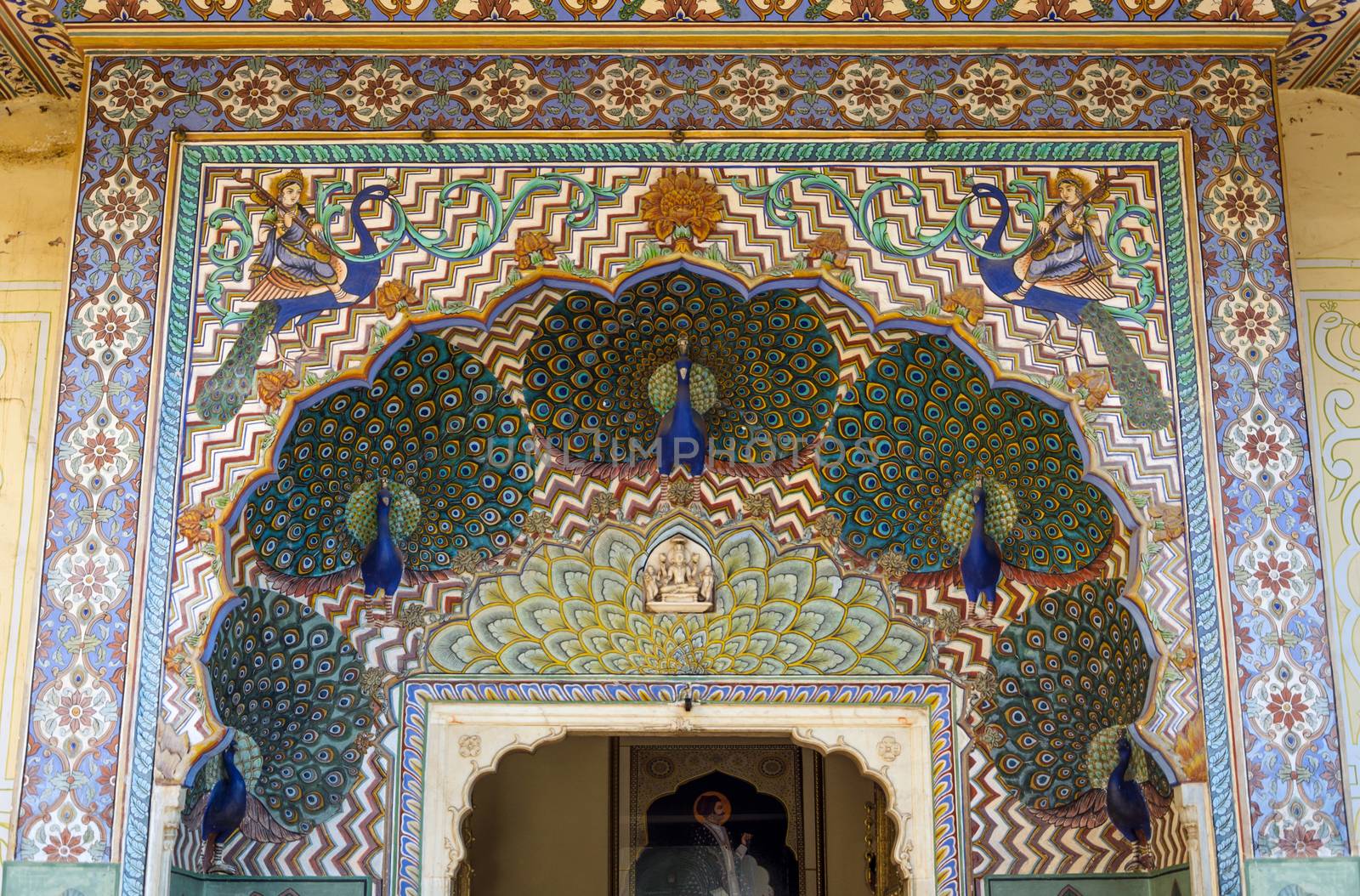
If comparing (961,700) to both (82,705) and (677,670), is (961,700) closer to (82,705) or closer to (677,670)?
(677,670)

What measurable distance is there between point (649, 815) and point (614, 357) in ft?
9.24

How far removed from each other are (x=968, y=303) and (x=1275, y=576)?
1272mm

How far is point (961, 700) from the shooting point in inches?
223

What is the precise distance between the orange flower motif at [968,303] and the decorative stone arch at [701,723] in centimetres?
147

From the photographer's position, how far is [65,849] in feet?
14.5

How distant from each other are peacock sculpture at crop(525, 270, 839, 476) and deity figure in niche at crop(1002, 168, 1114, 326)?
31.4 inches

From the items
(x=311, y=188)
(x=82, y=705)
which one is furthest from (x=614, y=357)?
(x=82, y=705)

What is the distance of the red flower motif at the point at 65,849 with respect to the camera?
4.40 meters

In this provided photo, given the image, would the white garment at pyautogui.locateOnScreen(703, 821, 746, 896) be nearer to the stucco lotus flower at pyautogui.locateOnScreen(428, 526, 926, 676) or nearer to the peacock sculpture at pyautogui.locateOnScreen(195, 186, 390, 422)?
the stucco lotus flower at pyautogui.locateOnScreen(428, 526, 926, 676)

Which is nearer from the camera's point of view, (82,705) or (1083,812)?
(82,705)

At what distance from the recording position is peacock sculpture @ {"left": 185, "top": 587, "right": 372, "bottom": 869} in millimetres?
5230

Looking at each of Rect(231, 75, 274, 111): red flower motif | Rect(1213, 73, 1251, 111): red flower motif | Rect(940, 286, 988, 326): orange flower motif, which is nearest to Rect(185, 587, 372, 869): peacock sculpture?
Rect(231, 75, 274, 111): red flower motif

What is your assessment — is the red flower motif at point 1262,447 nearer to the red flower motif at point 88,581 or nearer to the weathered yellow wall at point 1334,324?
the weathered yellow wall at point 1334,324

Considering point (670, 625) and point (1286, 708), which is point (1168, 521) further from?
point (670, 625)
